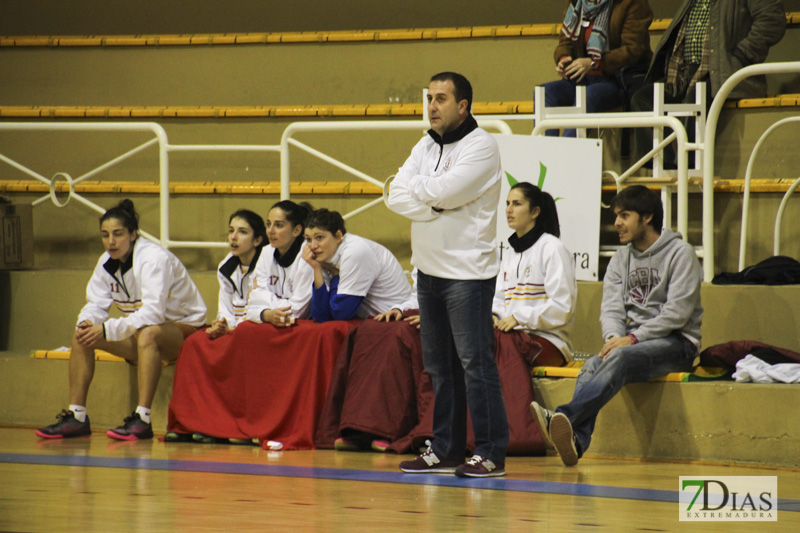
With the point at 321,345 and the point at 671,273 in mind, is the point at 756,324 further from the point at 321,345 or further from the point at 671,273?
the point at 321,345

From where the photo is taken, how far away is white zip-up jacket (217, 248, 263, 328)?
5184 mm

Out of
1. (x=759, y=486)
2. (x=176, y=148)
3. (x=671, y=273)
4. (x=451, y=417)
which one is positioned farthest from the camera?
(x=176, y=148)

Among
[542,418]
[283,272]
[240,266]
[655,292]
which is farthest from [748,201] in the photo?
[240,266]

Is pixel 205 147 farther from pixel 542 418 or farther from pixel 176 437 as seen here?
pixel 542 418

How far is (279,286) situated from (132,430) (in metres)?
0.89

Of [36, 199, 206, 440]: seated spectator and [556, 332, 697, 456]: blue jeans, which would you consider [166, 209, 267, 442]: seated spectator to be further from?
[556, 332, 697, 456]: blue jeans

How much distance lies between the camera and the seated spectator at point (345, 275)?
187 inches

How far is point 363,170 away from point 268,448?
2.26 metres

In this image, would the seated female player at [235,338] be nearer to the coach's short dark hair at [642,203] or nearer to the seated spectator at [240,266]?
the seated spectator at [240,266]

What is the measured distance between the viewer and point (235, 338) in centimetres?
489

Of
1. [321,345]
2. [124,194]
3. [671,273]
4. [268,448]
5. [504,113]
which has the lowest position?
[268,448]

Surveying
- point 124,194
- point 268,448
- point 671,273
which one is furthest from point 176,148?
point 671,273

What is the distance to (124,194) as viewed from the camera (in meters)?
6.46

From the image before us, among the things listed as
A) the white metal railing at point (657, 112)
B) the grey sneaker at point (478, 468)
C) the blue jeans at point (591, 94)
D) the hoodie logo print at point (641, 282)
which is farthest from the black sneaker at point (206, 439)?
the blue jeans at point (591, 94)
